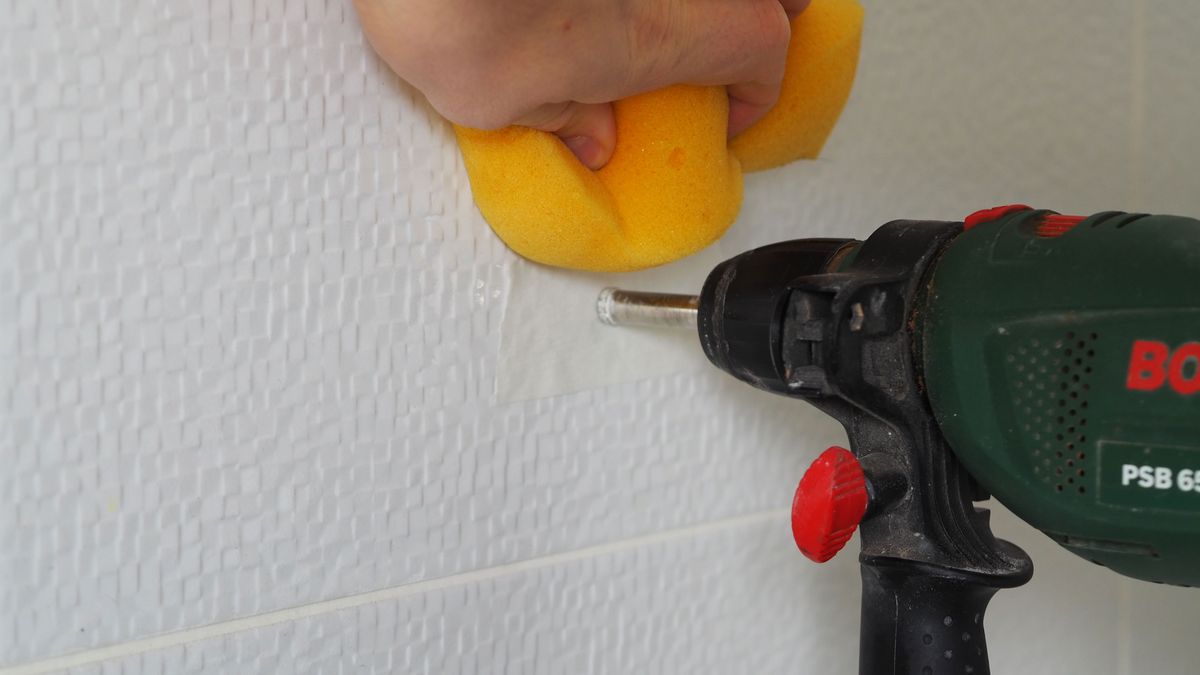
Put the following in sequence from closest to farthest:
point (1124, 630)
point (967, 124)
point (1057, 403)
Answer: point (1057, 403), point (967, 124), point (1124, 630)

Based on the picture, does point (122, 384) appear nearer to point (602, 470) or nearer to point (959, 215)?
point (602, 470)

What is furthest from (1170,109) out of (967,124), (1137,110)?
(967,124)

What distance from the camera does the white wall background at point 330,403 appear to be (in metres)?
0.38

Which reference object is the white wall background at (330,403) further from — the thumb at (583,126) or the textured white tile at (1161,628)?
the textured white tile at (1161,628)

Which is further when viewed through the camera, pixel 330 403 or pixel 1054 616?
pixel 1054 616

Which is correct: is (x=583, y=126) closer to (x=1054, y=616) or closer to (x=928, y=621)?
(x=928, y=621)

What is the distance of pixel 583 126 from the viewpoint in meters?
0.45

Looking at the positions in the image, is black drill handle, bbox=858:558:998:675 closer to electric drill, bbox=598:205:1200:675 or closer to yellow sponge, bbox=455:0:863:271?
electric drill, bbox=598:205:1200:675

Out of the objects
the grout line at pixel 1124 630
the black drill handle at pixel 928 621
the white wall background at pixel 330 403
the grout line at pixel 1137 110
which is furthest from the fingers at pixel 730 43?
the grout line at pixel 1124 630

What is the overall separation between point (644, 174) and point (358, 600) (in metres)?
0.22

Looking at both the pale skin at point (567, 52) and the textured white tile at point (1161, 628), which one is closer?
the pale skin at point (567, 52)

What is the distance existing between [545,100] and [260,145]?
11 centimetres

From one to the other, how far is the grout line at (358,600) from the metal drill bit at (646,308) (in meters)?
0.12

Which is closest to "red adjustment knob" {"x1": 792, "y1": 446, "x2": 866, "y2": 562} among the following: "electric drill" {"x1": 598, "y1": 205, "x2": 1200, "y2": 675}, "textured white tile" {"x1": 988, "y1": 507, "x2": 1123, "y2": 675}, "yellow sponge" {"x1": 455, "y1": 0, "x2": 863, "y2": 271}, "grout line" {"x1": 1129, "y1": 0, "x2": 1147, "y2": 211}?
"electric drill" {"x1": 598, "y1": 205, "x2": 1200, "y2": 675}
